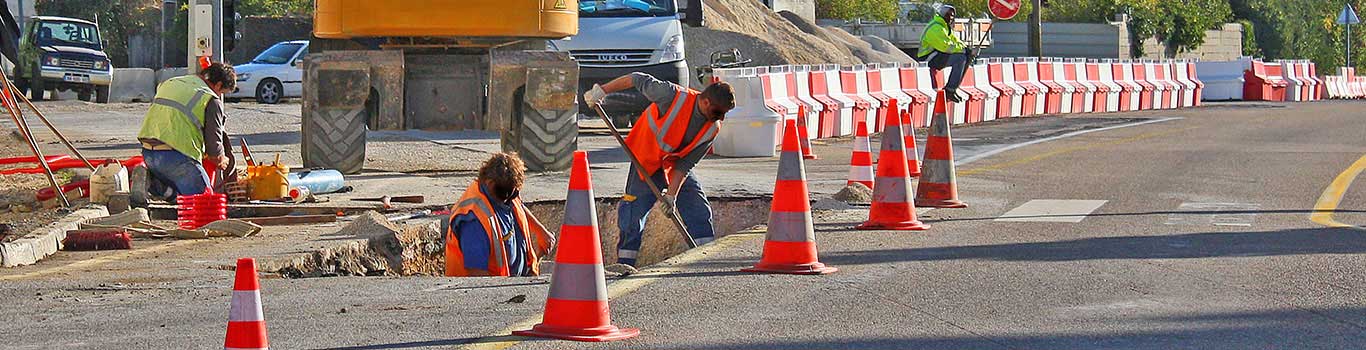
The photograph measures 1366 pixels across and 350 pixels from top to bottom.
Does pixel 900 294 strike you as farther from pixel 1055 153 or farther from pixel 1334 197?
pixel 1055 153

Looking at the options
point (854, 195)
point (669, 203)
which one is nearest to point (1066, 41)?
point (854, 195)

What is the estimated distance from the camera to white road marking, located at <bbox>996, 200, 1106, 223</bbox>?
11.8 m

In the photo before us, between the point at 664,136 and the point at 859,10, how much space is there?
1646 inches

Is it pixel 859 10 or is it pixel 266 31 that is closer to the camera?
pixel 266 31

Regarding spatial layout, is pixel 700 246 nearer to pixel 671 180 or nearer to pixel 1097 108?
pixel 671 180

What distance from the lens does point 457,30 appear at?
49.6 ft

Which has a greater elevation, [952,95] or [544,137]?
[952,95]

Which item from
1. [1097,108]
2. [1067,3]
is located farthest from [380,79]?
[1067,3]

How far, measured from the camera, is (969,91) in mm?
26109

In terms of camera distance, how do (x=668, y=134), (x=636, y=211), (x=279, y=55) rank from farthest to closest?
(x=279, y=55)
(x=636, y=211)
(x=668, y=134)

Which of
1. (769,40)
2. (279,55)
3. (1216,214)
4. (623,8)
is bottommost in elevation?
(1216,214)

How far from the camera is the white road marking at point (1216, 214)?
38.2 ft

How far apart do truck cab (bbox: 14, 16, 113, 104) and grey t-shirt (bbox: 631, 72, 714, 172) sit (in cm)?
2791

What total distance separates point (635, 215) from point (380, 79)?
5.23 m
